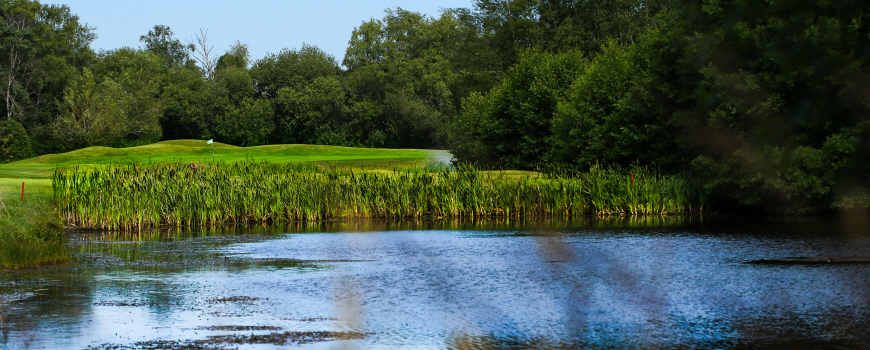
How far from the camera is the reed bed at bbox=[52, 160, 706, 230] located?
64.2 feet

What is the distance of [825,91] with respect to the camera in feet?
72.3

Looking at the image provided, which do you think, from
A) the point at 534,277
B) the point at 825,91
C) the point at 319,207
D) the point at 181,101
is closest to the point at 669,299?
the point at 534,277

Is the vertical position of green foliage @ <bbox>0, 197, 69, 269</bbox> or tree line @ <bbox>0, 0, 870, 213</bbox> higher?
tree line @ <bbox>0, 0, 870, 213</bbox>

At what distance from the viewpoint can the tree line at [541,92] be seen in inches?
867

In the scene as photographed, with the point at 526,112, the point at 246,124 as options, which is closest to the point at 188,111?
the point at 246,124

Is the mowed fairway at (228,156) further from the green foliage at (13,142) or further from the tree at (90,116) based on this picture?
the green foliage at (13,142)

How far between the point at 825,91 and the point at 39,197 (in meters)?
21.1

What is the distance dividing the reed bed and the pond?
3456mm

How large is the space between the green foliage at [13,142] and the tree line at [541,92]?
20 centimetres

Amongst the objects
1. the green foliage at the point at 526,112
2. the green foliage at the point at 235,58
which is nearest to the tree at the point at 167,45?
the green foliage at the point at 235,58

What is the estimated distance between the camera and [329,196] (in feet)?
72.1

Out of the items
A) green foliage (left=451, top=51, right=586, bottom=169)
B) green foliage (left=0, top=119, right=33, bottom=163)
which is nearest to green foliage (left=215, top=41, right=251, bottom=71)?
green foliage (left=0, top=119, right=33, bottom=163)

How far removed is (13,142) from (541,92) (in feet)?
179

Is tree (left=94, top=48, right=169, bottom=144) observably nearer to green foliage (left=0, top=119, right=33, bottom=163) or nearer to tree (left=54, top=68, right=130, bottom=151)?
tree (left=54, top=68, right=130, bottom=151)
